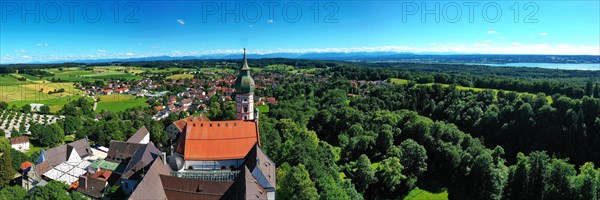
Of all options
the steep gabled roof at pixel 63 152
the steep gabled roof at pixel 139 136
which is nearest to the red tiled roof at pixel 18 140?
the steep gabled roof at pixel 63 152

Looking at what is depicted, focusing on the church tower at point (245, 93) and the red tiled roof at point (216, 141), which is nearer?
the red tiled roof at point (216, 141)

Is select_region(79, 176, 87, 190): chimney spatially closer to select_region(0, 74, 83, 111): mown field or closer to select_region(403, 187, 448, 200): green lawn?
select_region(403, 187, 448, 200): green lawn

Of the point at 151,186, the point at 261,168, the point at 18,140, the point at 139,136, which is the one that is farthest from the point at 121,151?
the point at 18,140

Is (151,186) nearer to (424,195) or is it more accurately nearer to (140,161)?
(140,161)

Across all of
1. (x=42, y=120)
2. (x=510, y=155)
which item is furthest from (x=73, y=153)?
(x=510, y=155)

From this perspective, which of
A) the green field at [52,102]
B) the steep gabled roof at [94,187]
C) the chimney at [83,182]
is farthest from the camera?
the green field at [52,102]

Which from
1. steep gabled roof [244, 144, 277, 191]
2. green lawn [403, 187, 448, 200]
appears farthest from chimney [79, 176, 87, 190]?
green lawn [403, 187, 448, 200]

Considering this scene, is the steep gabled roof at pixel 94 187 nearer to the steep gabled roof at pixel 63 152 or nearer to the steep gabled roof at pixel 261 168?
the steep gabled roof at pixel 63 152
